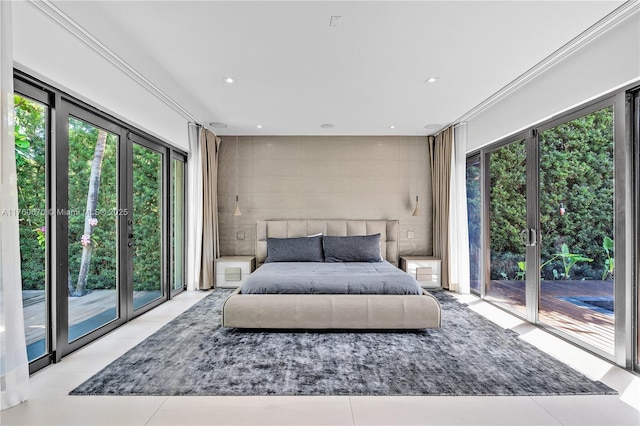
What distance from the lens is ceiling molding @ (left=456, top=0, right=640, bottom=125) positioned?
2.13 meters

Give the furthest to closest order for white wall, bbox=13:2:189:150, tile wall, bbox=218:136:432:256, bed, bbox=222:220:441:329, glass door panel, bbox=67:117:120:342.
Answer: tile wall, bbox=218:136:432:256 < bed, bbox=222:220:441:329 < glass door panel, bbox=67:117:120:342 < white wall, bbox=13:2:189:150

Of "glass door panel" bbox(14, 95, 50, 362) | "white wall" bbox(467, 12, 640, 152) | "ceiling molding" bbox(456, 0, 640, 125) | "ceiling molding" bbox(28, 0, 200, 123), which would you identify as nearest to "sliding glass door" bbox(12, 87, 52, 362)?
"glass door panel" bbox(14, 95, 50, 362)

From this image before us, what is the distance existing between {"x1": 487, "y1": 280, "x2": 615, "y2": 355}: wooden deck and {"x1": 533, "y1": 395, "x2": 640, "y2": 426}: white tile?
84 centimetres

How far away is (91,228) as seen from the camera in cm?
294

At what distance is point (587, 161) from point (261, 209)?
4.39 meters

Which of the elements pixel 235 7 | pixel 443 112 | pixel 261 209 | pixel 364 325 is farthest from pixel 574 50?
pixel 261 209

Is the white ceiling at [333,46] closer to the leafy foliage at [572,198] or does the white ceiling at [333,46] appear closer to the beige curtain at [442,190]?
the leafy foliage at [572,198]

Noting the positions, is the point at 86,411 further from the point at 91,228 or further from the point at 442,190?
the point at 442,190

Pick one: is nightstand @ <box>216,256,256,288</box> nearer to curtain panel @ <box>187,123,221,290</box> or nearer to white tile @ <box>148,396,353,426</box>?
curtain panel @ <box>187,123,221,290</box>

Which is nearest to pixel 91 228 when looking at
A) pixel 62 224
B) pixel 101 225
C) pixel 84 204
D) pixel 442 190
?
pixel 101 225

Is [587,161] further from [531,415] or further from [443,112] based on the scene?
[531,415]

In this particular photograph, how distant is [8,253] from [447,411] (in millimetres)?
2832

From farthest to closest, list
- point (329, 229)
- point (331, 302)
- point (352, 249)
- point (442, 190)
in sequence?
point (329, 229)
point (442, 190)
point (352, 249)
point (331, 302)

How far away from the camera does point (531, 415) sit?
1.87 metres
